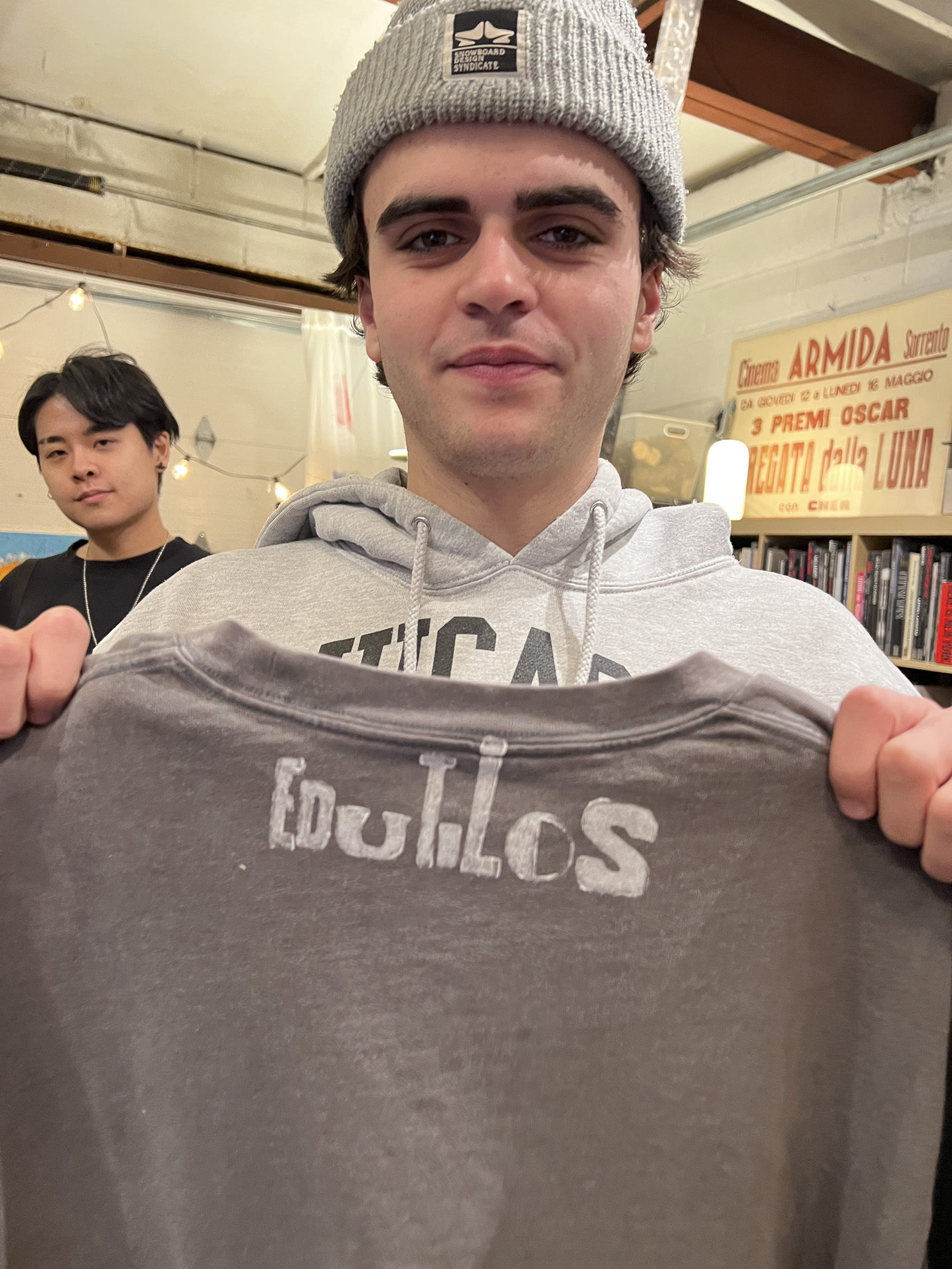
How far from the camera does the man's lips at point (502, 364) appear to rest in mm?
750

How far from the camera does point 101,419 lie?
1862 millimetres

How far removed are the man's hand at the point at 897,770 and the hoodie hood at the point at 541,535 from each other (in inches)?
14.9

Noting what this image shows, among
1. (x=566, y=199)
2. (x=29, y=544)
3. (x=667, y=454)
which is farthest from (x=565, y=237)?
(x=29, y=544)

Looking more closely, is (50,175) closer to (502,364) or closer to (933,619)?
(502,364)

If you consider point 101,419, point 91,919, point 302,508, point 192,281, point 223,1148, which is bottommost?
point 223,1148

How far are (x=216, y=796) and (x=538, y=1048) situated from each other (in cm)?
26

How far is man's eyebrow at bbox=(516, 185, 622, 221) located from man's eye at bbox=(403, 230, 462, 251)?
7 centimetres

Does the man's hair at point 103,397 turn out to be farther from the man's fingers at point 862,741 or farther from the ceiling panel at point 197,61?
the man's fingers at point 862,741

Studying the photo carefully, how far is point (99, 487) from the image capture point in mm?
1819

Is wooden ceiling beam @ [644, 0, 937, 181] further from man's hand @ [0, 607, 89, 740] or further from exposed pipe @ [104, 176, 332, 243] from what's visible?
man's hand @ [0, 607, 89, 740]

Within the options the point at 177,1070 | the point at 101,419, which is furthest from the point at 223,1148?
the point at 101,419

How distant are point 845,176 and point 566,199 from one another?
Answer: 2563 millimetres

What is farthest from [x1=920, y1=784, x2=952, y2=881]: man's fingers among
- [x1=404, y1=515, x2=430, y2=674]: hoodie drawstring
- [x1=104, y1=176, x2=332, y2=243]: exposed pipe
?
[x1=104, y1=176, x2=332, y2=243]: exposed pipe

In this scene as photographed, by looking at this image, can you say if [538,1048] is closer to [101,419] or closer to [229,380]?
[101,419]
